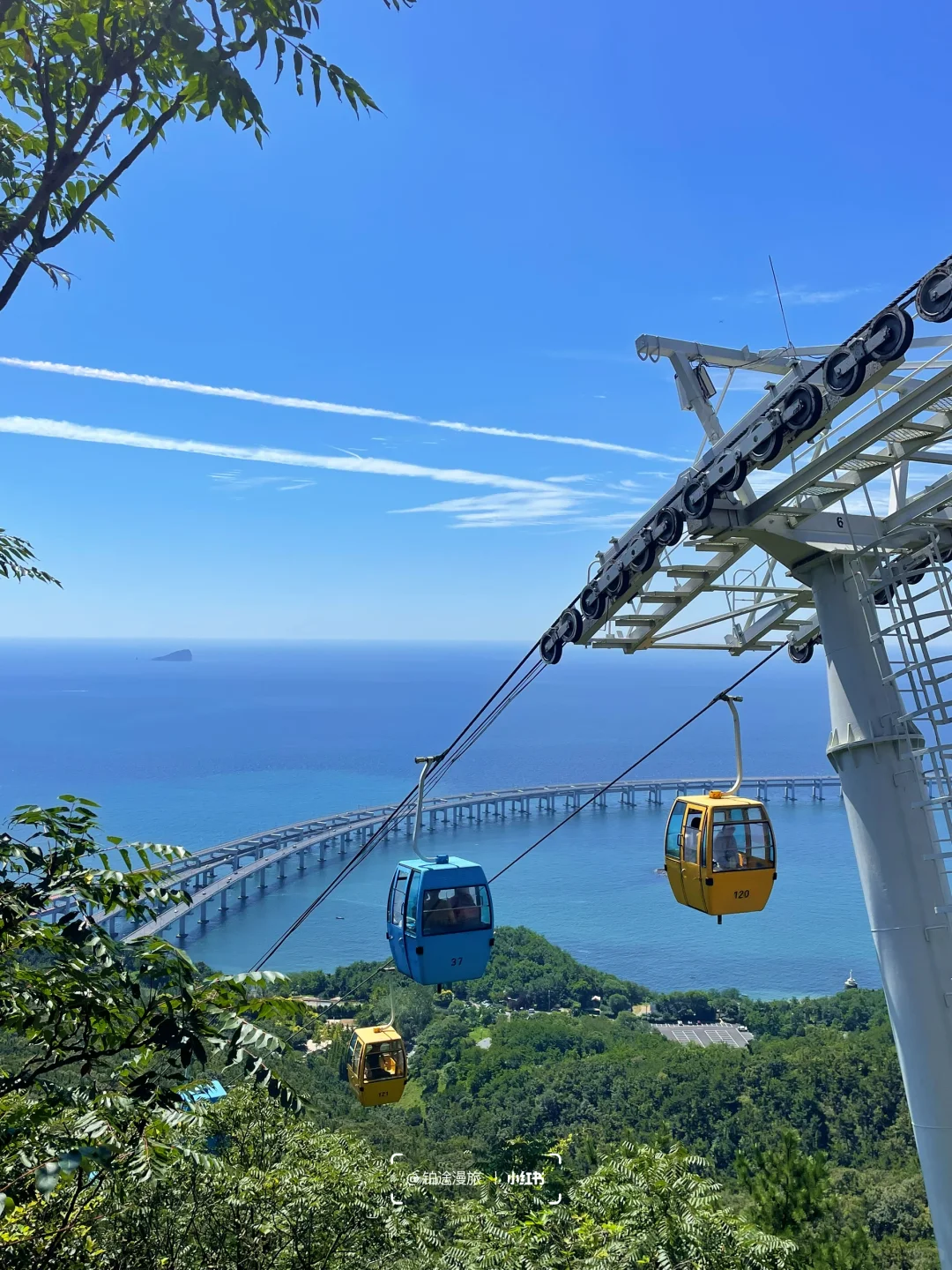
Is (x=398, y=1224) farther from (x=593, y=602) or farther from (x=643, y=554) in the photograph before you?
(x=643, y=554)

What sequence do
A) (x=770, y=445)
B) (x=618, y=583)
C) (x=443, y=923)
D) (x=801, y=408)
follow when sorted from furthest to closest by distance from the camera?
(x=443, y=923) → (x=618, y=583) → (x=770, y=445) → (x=801, y=408)

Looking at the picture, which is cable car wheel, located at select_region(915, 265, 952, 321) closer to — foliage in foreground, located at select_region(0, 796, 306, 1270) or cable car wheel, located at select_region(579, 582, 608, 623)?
cable car wheel, located at select_region(579, 582, 608, 623)

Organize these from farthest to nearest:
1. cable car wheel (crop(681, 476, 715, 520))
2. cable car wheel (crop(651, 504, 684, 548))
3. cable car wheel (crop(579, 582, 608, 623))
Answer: cable car wheel (crop(579, 582, 608, 623))
cable car wheel (crop(651, 504, 684, 548))
cable car wheel (crop(681, 476, 715, 520))

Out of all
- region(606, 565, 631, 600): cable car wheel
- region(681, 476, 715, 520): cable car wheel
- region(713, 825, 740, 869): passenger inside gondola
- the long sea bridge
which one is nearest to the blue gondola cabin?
region(713, 825, 740, 869): passenger inside gondola

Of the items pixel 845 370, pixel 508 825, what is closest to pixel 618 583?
pixel 845 370

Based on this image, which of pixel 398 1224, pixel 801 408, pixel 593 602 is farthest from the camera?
pixel 398 1224

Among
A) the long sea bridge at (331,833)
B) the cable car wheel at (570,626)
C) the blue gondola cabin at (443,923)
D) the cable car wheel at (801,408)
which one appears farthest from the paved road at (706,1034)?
the cable car wheel at (801,408)

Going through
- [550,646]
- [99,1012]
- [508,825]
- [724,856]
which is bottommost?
[99,1012]
